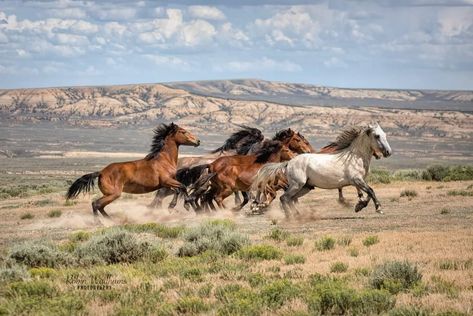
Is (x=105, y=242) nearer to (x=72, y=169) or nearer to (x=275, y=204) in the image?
(x=275, y=204)

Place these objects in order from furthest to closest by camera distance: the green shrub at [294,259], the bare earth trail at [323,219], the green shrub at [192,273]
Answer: the bare earth trail at [323,219]
the green shrub at [294,259]
the green shrub at [192,273]

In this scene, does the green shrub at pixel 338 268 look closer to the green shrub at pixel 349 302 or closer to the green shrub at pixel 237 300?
the green shrub at pixel 237 300

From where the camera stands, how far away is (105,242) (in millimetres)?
12359

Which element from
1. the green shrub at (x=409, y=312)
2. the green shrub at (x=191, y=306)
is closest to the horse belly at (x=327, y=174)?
the green shrub at (x=191, y=306)

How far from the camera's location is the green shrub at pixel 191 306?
8.60 m

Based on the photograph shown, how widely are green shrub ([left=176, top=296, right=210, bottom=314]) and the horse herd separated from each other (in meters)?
8.75

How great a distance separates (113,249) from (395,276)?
15.1 feet

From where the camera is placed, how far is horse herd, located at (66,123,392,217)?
17.1m

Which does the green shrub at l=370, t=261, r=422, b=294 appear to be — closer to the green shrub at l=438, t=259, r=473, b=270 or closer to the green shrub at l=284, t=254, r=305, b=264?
the green shrub at l=438, t=259, r=473, b=270

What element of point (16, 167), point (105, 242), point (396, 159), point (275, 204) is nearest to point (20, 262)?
point (105, 242)

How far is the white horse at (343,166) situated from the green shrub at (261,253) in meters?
5.20

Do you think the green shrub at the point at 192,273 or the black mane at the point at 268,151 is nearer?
the green shrub at the point at 192,273

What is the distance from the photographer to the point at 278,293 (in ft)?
29.3

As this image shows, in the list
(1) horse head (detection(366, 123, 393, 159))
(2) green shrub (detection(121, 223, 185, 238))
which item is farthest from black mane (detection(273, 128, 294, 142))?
(2) green shrub (detection(121, 223, 185, 238))
